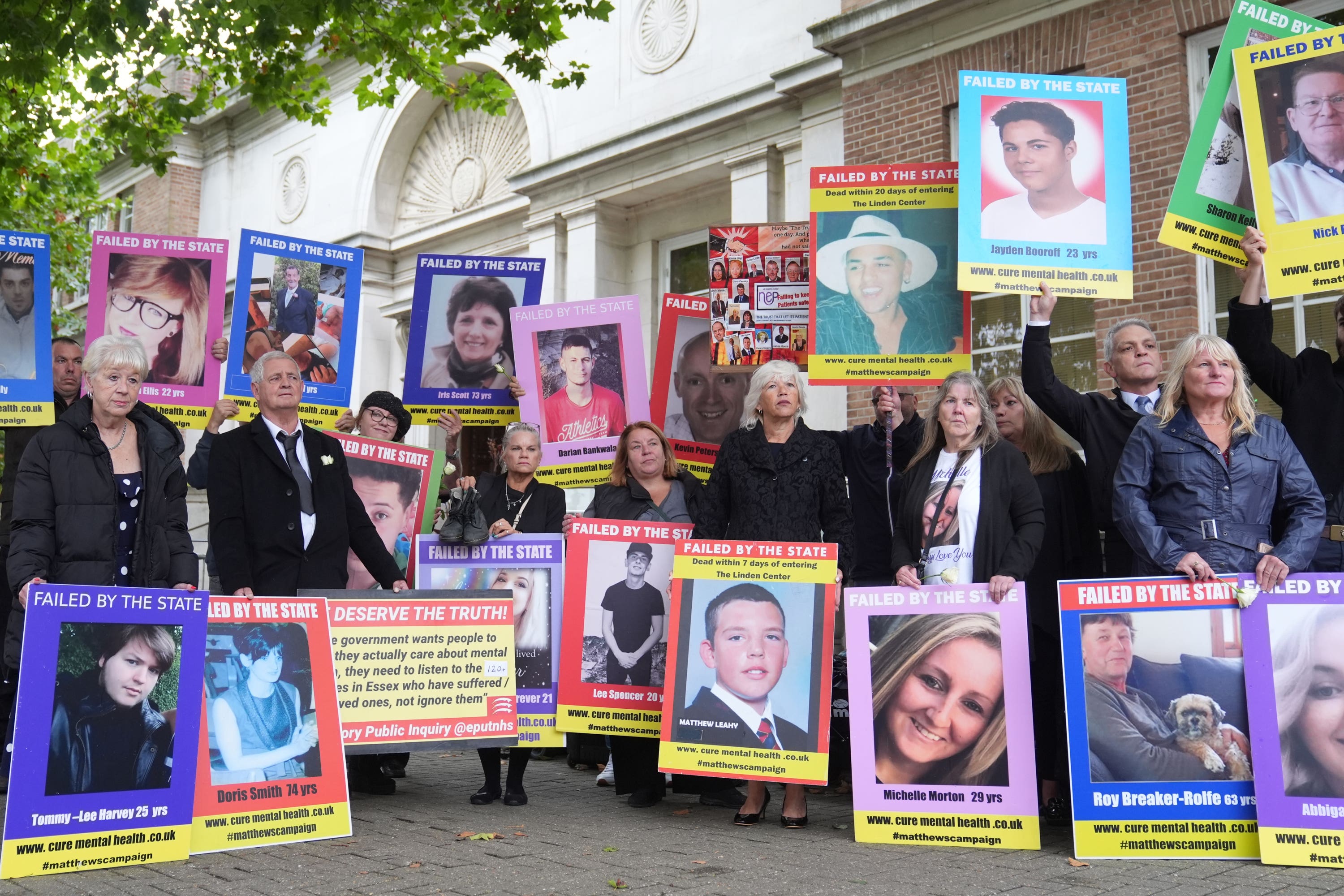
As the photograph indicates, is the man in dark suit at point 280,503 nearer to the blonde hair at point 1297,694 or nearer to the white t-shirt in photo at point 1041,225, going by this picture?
the white t-shirt in photo at point 1041,225

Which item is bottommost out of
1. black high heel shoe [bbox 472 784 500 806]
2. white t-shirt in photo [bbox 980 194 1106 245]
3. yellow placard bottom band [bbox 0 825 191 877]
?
black high heel shoe [bbox 472 784 500 806]

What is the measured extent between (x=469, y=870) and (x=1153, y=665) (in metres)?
2.80

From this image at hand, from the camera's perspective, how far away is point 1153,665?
4750 mm

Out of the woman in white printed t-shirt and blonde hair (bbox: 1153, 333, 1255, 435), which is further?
the woman in white printed t-shirt

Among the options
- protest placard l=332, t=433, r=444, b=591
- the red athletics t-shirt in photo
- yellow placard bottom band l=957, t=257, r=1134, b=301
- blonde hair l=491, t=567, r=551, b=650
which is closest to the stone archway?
the red athletics t-shirt in photo

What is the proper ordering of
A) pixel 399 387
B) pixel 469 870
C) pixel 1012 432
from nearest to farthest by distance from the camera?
pixel 469 870 < pixel 1012 432 < pixel 399 387

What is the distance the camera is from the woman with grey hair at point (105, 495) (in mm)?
4906

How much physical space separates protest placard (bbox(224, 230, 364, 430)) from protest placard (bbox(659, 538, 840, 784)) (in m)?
2.96

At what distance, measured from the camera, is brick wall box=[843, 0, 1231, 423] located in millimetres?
9484

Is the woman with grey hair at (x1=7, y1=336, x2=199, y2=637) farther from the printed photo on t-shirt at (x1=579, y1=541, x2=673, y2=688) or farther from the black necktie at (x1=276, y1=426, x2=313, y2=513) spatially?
the printed photo on t-shirt at (x1=579, y1=541, x2=673, y2=688)

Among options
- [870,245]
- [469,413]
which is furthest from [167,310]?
[870,245]

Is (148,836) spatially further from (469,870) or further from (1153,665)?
(1153,665)

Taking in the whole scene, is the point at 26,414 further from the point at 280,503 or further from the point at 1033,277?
the point at 1033,277

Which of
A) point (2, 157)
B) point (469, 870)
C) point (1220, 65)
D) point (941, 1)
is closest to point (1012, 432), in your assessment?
point (1220, 65)
